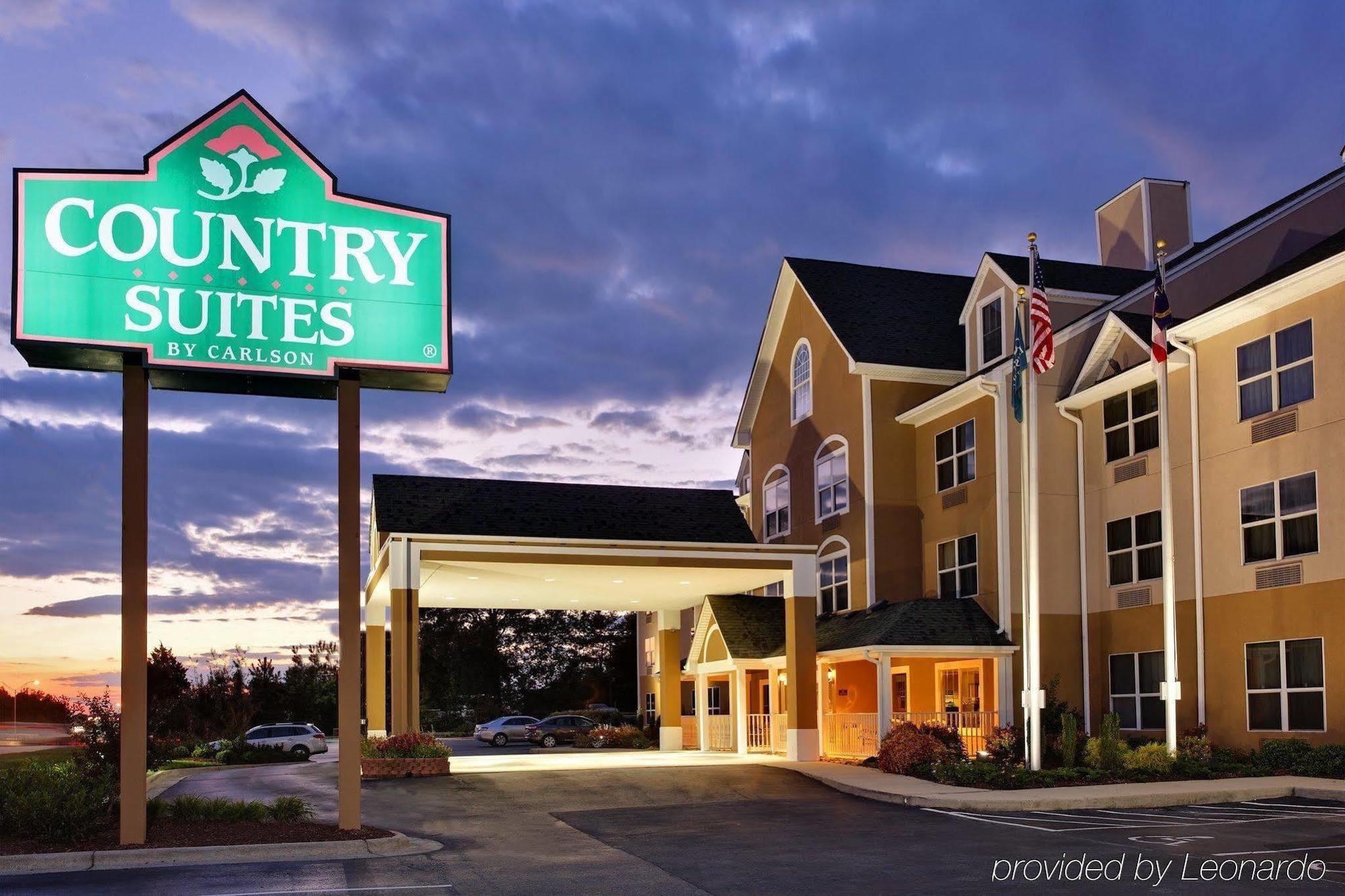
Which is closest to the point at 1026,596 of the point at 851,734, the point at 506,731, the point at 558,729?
the point at 851,734

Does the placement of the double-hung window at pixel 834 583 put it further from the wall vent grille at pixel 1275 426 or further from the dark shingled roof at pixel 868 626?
the wall vent grille at pixel 1275 426

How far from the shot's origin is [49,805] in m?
15.9

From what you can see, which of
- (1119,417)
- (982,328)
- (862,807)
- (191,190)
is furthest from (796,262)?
(191,190)

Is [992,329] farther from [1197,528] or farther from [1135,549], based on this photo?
[1197,528]

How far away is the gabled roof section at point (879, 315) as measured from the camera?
36.1 metres

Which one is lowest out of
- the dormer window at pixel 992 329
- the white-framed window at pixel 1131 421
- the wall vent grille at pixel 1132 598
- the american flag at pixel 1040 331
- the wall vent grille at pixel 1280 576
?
the wall vent grille at pixel 1132 598

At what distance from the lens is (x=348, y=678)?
17.1 meters

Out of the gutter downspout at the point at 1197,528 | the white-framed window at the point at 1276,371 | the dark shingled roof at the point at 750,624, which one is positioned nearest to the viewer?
the white-framed window at the point at 1276,371

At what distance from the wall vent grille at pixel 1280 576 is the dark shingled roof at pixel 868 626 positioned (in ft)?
22.2

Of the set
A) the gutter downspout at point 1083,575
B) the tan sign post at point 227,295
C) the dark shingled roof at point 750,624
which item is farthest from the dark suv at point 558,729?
the tan sign post at point 227,295

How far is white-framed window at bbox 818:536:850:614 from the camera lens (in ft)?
119

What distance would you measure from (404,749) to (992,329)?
1826 cm

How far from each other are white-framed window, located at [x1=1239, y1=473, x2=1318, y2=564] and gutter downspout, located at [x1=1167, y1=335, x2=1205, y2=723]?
3.66 ft

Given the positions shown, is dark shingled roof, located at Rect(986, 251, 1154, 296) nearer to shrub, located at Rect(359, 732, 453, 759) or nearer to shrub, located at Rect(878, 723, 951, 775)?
shrub, located at Rect(878, 723, 951, 775)
